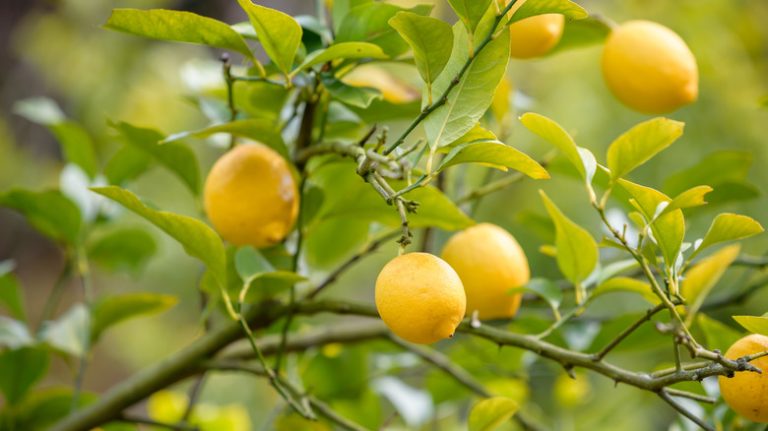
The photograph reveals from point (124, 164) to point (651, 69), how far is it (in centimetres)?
45

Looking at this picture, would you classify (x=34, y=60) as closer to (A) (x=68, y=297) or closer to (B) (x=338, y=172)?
(A) (x=68, y=297)

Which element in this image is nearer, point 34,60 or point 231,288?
point 231,288

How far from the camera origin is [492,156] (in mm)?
372

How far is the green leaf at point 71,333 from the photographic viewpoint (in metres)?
0.64

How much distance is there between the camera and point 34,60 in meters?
2.52

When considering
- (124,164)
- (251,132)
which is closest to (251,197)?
(251,132)

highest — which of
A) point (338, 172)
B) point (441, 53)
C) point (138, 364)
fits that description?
point (441, 53)

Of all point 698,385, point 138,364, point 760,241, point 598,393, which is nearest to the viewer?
point 698,385

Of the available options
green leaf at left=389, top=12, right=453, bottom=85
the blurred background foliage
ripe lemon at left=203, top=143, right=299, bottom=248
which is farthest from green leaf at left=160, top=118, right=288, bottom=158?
the blurred background foliage

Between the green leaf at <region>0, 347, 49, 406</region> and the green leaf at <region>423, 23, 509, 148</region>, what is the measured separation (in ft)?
1.47

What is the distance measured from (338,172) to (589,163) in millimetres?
207

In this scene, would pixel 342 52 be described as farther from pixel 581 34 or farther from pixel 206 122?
pixel 206 122

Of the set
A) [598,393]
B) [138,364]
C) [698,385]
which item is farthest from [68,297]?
[698,385]

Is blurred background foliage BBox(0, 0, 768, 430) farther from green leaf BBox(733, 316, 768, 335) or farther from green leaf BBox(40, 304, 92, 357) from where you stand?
green leaf BBox(733, 316, 768, 335)
